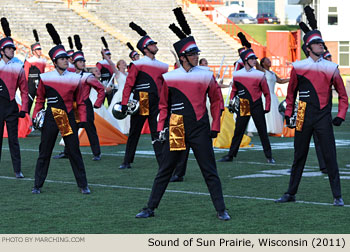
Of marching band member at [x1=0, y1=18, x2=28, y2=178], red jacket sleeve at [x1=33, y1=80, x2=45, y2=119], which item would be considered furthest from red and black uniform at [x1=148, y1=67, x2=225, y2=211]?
marching band member at [x1=0, y1=18, x2=28, y2=178]

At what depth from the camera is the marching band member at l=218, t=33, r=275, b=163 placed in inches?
568

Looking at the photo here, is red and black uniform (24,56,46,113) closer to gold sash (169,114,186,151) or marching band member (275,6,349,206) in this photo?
marching band member (275,6,349,206)

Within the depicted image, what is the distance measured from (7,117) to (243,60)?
4328 millimetres

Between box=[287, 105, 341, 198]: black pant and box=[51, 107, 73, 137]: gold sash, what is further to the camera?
box=[51, 107, 73, 137]: gold sash

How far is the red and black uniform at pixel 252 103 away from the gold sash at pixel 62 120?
4600 millimetres

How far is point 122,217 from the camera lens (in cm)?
896

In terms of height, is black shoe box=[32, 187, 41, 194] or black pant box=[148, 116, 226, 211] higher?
black pant box=[148, 116, 226, 211]

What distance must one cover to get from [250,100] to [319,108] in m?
4.88

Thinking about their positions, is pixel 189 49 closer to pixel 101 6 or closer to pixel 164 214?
pixel 164 214

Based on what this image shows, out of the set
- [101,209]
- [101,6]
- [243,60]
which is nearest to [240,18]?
[101,6]

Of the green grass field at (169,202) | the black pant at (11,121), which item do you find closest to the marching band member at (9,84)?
the black pant at (11,121)

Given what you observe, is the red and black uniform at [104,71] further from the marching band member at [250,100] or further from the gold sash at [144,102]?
the gold sash at [144,102]

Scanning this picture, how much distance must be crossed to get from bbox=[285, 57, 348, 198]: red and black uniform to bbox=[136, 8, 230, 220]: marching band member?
137cm

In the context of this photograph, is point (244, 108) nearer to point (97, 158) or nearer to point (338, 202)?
point (97, 158)
